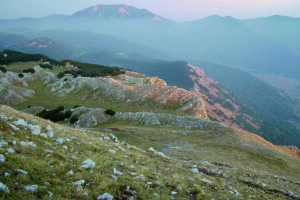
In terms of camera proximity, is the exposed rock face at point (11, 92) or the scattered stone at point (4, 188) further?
the exposed rock face at point (11, 92)

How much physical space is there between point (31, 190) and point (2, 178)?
4.03 ft

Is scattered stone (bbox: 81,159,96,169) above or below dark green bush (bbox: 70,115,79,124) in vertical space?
above

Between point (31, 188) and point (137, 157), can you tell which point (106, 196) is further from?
point (137, 157)

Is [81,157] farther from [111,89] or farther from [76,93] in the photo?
[76,93]

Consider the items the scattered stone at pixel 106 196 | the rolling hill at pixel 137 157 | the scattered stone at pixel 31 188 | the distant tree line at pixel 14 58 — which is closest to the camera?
the scattered stone at pixel 31 188

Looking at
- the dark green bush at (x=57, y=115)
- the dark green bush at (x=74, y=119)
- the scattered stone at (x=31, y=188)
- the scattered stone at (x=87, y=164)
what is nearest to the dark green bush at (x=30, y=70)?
the dark green bush at (x=57, y=115)

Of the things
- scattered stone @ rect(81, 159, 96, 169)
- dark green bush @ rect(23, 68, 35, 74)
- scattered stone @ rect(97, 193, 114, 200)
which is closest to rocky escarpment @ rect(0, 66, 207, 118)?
dark green bush @ rect(23, 68, 35, 74)

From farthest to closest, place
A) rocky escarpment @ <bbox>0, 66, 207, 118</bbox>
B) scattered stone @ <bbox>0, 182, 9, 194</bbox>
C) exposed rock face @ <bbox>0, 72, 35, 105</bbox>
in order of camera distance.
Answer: exposed rock face @ <bbox>0, 72, 35, 105</bbox> → rocky escarpment @ <bbox>0, 66, 207, 118</bbox> → scattered stone @ <bbox>0, 182, 9, 194</bbox>

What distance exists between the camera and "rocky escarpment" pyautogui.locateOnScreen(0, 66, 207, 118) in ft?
232

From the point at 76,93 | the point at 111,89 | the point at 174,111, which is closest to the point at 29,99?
the point at 76,93

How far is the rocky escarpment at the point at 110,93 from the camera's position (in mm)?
70812

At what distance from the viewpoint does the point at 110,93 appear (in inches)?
3076

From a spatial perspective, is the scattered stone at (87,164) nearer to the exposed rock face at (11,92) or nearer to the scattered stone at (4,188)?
the scattered stone at (4,188)

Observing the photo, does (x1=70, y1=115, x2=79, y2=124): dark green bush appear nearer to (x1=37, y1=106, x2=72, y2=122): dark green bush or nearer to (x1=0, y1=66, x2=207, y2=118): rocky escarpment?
(x1=37, y1=106, x2=72, y2=122): dark green bush
